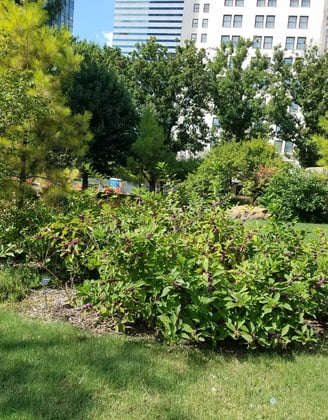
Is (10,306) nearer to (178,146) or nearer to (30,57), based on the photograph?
(30,57)

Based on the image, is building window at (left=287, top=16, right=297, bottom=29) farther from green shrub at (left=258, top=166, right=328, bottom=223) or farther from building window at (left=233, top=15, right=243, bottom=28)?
green shrub at (left=258, top=166, right=328, bottom=223)

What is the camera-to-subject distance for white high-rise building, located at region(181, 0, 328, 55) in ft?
171

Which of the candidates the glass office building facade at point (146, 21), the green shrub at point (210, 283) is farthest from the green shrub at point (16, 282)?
the glass office building facade at point (146, 21)

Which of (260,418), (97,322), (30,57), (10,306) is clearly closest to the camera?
(260,418)

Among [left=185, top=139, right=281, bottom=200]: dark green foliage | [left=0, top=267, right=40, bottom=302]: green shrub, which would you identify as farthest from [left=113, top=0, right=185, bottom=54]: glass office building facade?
[left=0, top=267, right=40, bottom=302]: green shrub

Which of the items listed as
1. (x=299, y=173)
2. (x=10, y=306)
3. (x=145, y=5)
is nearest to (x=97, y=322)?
(x=10, y=306)

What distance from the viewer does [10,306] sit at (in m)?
3.90

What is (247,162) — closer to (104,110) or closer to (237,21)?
(104,110)

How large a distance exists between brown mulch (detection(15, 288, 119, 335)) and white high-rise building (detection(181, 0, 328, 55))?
53582mm

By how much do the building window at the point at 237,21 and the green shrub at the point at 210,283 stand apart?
5642 centimetres

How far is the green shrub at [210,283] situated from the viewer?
3021 millimetres

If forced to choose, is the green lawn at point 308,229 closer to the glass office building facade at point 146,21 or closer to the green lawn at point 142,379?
the green lawn at point 142,379

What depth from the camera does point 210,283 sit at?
3.01 m

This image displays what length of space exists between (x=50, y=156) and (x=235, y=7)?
181 ft
